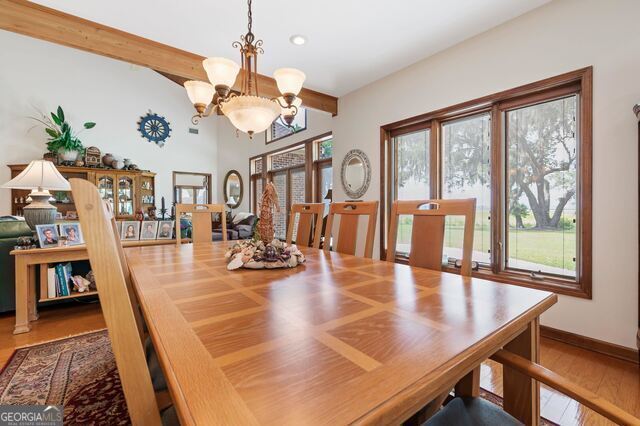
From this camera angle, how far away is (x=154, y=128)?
7.17m

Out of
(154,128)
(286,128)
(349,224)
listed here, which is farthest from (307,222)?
(154,128)

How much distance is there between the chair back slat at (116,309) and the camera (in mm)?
574

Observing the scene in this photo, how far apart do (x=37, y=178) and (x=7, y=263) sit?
801 millimetres

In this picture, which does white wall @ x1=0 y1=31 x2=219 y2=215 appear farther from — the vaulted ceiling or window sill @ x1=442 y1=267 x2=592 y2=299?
window sill @ x1=442 y1=267 x2=592 y2=299

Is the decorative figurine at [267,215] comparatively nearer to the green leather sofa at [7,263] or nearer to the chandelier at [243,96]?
the chandelier at [243,96]

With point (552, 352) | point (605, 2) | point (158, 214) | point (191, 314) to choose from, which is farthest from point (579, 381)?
point (158, 214)

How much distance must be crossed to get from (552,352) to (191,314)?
2515mm

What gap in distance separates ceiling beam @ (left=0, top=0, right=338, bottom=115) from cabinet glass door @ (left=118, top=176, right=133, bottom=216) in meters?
4.41

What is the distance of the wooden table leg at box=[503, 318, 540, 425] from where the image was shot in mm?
961

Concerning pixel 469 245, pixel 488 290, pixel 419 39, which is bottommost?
pixel 488 290

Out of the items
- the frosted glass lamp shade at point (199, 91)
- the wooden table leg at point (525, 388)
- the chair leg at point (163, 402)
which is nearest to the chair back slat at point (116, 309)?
the chair leg at point (163, 402)

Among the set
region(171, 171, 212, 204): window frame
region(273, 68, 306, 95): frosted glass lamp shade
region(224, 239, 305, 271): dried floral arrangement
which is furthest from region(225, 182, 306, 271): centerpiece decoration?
region(171, 171, 212, 204): window frame

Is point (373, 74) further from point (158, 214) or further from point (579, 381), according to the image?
point (158, 214)

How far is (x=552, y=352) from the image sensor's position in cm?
212
